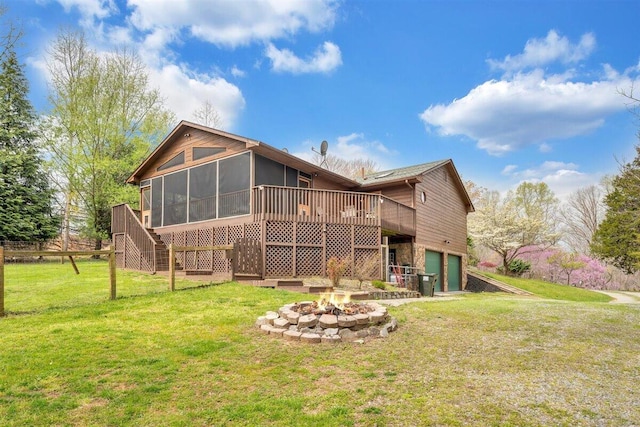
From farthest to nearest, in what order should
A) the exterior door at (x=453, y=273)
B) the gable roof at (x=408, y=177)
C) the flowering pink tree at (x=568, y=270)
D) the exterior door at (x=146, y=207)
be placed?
the flowering pink tree at (x=568, y=270), the exterior door at (x=453, y=273), the exterior door at (x=146, y=207), the gable roof at (x=408, y=177)

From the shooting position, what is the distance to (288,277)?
39.5ft

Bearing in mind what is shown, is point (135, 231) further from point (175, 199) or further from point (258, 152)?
point (258, 152)

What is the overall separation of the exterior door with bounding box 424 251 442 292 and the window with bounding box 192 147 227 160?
10723mm

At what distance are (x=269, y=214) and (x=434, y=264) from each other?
10229 mm

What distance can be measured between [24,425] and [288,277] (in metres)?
8.99

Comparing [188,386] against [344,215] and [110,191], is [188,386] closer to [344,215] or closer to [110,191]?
[344,215]

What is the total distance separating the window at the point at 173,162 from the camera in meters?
16.0

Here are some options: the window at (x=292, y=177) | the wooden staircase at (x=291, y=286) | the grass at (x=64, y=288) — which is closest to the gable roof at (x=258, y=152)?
the window at (x=292, y=177)

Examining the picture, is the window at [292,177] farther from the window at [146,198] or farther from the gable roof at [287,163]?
the window at [146,198]

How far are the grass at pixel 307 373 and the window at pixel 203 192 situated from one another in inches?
308

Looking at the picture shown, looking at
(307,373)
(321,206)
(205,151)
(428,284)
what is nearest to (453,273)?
(428,284)

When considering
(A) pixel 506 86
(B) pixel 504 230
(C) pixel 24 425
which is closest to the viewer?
(C) pixel 24 425

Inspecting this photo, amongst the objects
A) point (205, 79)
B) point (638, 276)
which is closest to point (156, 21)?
point (205, 79)

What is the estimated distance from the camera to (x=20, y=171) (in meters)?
20.9
